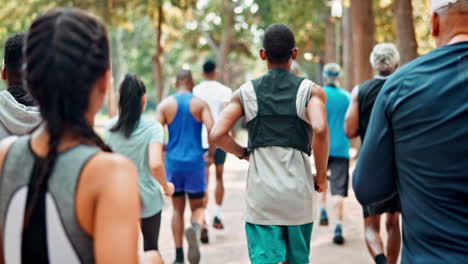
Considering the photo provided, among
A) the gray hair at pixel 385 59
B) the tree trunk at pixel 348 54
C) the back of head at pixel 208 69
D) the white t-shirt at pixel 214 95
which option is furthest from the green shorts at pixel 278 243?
the tree trunk at pixel 348 54

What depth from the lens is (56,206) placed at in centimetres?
177

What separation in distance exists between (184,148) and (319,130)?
3.08m

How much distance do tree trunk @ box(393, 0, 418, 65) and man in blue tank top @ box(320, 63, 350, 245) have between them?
5242 mm

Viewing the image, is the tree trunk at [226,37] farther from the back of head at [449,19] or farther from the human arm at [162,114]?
the back of head at [449,19]

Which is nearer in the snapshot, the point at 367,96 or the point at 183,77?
the point at 367,96

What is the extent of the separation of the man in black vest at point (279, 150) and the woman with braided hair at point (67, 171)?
2507 millimetres

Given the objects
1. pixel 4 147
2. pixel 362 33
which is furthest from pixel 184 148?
pixel 362 33

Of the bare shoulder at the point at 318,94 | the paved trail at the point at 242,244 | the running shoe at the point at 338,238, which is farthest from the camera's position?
the running shoe at the point at 338,238

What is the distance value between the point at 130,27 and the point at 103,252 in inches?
919

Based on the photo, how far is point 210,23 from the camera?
34.8 metres

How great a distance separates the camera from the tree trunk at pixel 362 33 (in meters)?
16.6

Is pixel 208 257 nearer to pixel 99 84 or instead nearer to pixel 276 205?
pixel 276 205

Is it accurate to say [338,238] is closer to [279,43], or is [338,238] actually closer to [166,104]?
[166,104]

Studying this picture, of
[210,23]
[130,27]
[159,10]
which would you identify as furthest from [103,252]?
[210,23]
